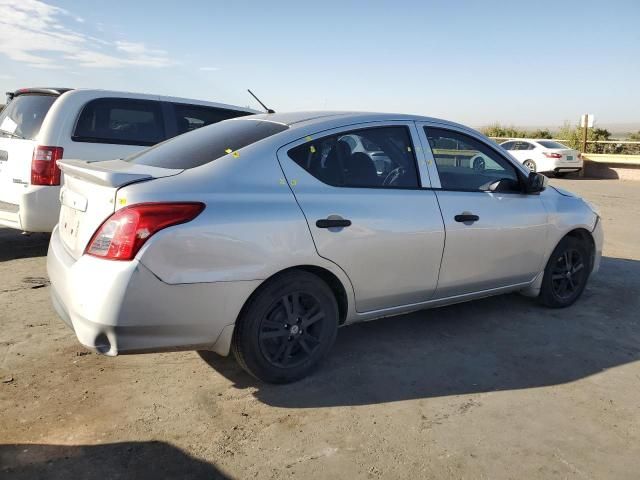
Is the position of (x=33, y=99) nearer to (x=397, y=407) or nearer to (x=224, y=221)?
(x=224, y=221)

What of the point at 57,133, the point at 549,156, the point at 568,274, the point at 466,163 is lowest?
the point at 568,274

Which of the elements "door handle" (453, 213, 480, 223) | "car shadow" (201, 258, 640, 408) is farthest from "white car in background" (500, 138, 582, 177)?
"door handle" (453, 213, 480, 223)

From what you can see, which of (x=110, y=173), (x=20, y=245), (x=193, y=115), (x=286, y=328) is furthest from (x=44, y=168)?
(x=286, y=328)

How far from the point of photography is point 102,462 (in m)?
2.56

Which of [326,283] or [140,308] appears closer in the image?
[140,308]

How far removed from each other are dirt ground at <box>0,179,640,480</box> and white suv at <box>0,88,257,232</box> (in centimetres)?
151

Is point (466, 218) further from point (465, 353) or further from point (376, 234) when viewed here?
point (465, 353)

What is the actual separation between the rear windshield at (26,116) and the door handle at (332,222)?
13.7 ft

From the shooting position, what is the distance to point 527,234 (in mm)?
4367

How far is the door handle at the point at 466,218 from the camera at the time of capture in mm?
3883

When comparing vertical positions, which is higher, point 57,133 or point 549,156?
point 549,156

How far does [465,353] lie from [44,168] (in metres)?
4.46

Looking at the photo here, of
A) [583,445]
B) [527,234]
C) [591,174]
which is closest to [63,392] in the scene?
[583,445]

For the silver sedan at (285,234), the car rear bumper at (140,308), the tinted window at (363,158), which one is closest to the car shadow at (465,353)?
the silver sedan at (285,234)
